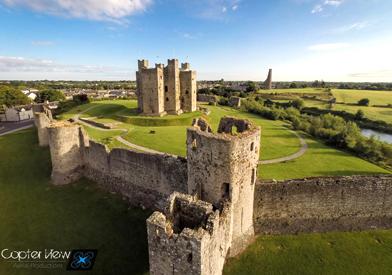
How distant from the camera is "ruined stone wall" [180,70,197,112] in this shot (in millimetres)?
42500

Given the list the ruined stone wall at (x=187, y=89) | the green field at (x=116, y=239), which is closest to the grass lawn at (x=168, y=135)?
the ruined stone wall at (x=187, y=89)

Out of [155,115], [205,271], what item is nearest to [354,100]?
[155,115]

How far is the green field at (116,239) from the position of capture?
11648 millimetres

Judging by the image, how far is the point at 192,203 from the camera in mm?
9141

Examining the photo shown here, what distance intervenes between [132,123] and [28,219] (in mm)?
21509

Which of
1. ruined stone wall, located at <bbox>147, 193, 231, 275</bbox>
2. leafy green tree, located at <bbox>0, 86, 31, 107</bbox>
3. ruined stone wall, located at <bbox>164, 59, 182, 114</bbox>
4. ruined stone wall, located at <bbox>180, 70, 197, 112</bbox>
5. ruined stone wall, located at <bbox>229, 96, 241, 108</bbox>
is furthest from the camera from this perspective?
ruined stone wall, located at <bbox>229, 96, 241, 108</bbox>

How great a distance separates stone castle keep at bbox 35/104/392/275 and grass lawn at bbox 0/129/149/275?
51.5 inches

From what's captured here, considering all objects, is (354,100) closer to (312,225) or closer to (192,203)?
(312,225)

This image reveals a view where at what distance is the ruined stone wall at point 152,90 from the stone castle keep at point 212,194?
753 inches

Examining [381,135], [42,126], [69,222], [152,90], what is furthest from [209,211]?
[381,135]

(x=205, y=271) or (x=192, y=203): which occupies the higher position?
(x=192, y=203)

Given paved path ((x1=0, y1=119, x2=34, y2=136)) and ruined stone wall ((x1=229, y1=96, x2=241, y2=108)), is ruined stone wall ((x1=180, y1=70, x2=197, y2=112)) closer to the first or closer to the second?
ruined stone wall ((x1=229, y1=96, x2=241, y2=108))

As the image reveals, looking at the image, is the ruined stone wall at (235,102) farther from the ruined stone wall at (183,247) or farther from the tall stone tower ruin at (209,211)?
the ruined stone wall at (183,247)

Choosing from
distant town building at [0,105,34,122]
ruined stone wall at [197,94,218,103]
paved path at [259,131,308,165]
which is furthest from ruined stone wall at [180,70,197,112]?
distant town building at [0,105,34,122]
